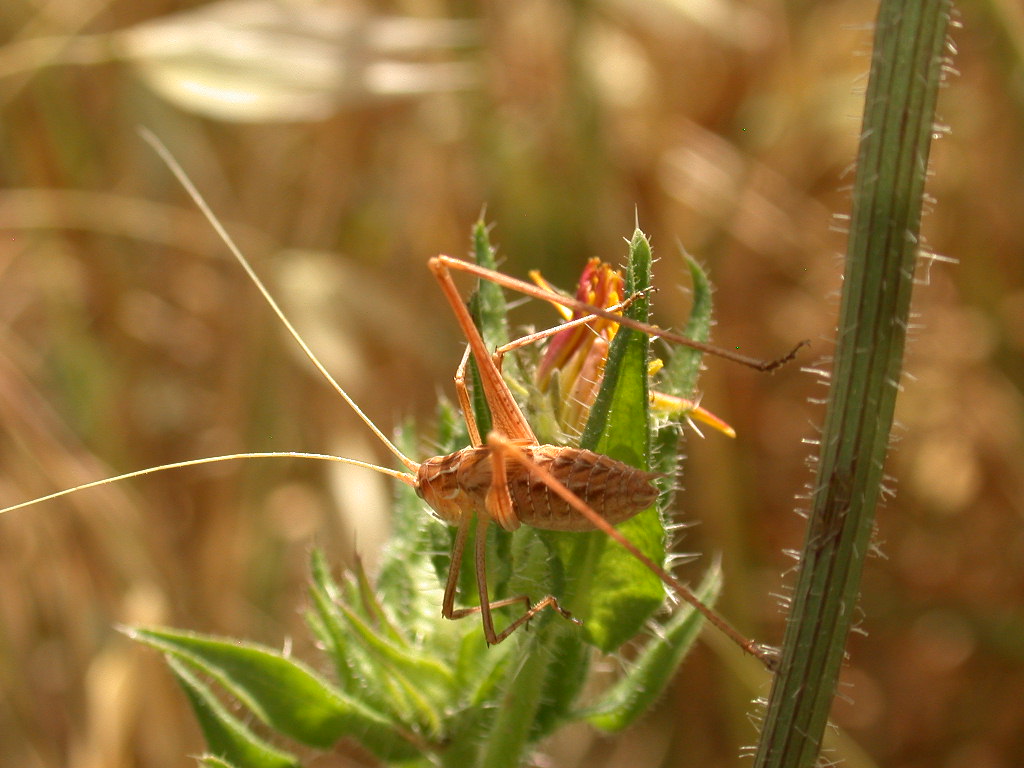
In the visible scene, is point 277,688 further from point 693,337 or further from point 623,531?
point 693,337

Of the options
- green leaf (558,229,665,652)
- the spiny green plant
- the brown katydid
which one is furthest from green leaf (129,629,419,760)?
green leaf (558,229,665,652)

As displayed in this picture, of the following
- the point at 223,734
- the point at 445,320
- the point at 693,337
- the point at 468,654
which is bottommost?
the point at 223,734

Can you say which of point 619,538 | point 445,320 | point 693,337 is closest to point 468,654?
point 619,538

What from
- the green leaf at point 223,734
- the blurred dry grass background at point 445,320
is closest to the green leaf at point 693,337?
the green leaf at point 223,734

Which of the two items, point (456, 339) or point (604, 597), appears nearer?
point (604, 597)

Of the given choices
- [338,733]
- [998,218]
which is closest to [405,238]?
[998,218]

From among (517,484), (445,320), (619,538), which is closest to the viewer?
(619,538)

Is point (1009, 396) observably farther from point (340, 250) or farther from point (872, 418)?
point (872, 418)
